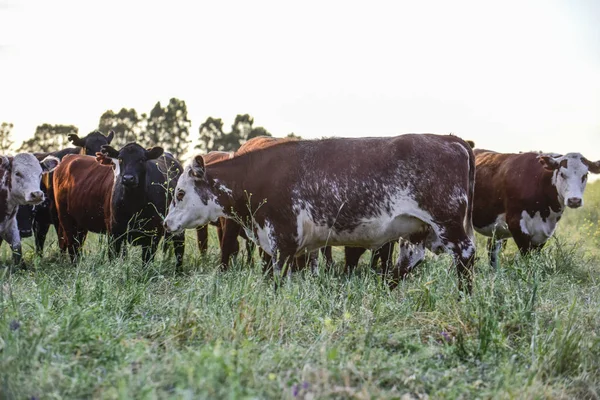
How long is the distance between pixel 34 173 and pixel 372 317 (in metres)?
5.98

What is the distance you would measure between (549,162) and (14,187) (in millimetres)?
7053

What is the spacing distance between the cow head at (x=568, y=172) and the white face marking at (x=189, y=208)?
444 centimetres

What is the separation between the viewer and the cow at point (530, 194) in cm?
952

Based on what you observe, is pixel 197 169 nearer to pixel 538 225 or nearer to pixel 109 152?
pixel 109 152

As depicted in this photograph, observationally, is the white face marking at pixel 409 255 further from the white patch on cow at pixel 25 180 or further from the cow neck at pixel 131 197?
the white patch on cow at pixel 25 180

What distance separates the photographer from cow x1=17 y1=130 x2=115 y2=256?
Result: 11.3 meters

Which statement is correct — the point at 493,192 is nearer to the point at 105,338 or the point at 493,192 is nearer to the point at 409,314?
the point at 409,314

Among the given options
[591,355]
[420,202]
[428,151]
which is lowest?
[591,355]

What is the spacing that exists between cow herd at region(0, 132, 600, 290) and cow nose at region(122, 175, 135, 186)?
0.5 inches

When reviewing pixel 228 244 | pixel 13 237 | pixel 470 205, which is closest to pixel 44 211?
pixel 13 237

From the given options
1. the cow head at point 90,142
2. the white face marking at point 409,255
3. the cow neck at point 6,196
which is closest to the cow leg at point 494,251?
the white face marking at point 409,255

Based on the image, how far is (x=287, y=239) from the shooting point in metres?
7.36

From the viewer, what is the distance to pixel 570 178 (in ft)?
31.0

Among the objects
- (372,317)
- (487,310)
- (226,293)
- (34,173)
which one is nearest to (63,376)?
(226,293)
